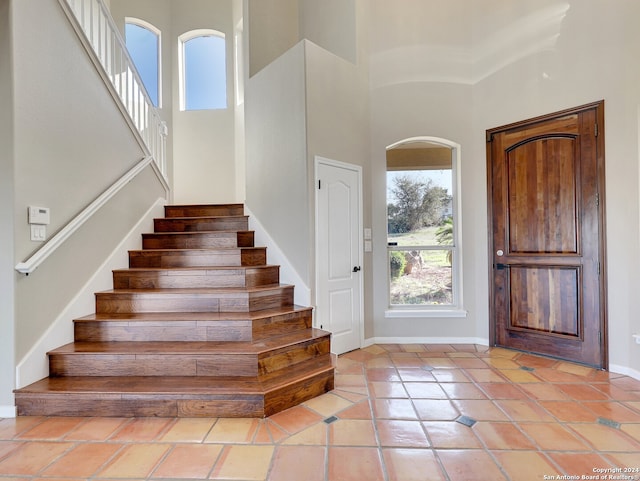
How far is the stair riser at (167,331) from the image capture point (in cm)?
247

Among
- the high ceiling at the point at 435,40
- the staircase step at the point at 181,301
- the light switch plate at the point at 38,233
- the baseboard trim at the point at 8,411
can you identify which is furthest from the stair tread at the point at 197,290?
the high ceiling at the point at 435,40

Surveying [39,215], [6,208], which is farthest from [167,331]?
[6,208]

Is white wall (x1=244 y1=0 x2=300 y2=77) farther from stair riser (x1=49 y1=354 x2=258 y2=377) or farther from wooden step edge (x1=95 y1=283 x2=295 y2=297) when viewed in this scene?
stair riser (x1=49 y1=354 x2=258 y2=377)

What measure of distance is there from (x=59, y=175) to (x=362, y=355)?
2987 millimetres

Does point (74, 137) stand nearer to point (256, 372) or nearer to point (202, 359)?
point (202, 359)

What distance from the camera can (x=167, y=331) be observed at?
2.48 metres

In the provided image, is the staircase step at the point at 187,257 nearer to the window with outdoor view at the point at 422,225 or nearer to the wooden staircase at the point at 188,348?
the wooden staircase at the point at 188,348


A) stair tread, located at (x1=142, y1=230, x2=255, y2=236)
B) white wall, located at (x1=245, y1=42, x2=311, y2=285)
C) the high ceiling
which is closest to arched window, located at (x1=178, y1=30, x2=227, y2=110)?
white wall, located at (x1=245, y1=42, x2=311, y2=285)

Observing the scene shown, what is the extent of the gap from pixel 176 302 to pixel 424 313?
255 centimetres

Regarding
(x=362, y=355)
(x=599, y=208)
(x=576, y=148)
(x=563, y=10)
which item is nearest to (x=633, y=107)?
(x=576, y=148)

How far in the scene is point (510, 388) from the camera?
8.21 feet

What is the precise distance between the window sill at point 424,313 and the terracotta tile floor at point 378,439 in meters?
1.08

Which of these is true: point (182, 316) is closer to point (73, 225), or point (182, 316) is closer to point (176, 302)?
point (176, 302)

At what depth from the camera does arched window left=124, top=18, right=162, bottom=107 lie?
18.2ft
